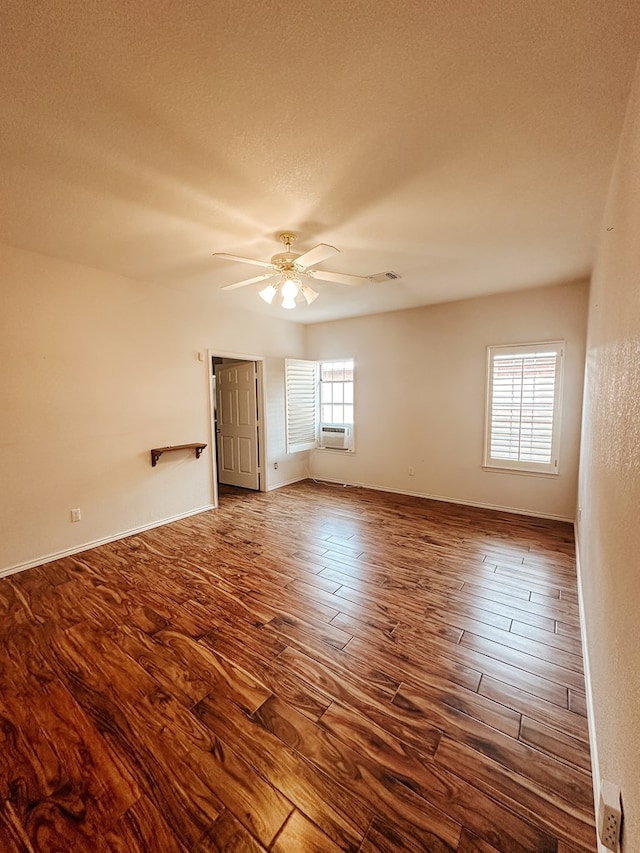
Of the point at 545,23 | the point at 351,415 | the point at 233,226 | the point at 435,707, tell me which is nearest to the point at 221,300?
the point at 233,226

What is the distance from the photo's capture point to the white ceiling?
3.75 ft

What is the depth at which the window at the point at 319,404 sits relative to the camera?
5477 millimetres

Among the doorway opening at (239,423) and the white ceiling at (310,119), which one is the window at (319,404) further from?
the white ceiling at (310,119)

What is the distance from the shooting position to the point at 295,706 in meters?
1.66

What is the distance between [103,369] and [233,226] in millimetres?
2020

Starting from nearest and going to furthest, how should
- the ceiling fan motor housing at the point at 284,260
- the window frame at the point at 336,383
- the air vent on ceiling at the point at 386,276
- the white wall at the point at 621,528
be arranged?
the white wall at the point at 621,528
the ceiling fan motor housing at the point at 284,260
the air vent on ceiling at the point at 386,276
the window frame at the point at 336,383

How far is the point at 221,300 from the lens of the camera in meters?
4.38

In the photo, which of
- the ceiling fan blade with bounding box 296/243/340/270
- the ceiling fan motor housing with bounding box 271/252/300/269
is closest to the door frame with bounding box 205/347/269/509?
the ceiling fan motor housing with bounding box 271/252/300/269

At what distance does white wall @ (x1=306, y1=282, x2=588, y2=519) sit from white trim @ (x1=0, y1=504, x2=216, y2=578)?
8.26 feet

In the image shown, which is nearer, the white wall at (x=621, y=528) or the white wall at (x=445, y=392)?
the white wall at (x=621, y=528)

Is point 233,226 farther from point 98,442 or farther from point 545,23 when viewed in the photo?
point 98,442

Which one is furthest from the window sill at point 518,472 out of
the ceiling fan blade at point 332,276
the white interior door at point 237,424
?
the white interior door at point 237,424

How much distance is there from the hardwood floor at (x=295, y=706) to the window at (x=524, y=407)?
4.17ft

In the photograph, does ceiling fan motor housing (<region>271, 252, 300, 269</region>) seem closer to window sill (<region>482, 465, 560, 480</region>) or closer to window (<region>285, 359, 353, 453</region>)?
window (<region>285, 359, 353, 453</region>)
